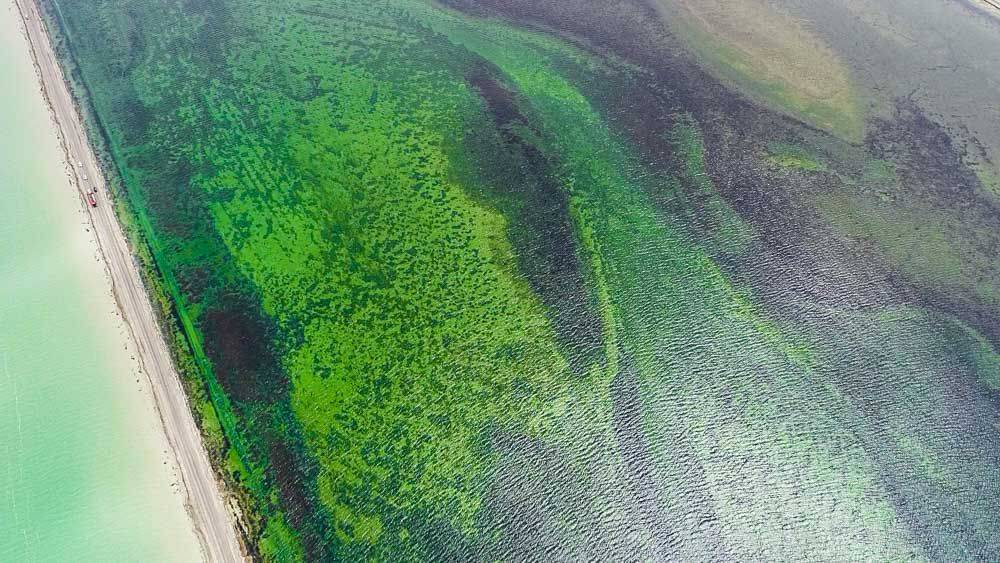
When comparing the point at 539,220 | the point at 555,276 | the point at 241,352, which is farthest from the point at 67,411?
the point at 539,220

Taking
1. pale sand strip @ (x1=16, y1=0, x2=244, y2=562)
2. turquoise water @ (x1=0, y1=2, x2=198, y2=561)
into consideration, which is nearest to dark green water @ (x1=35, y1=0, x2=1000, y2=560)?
pale sand strip @ (x1=16, y1=0, x2=244, y2=562)

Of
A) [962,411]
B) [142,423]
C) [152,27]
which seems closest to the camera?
[142,423]

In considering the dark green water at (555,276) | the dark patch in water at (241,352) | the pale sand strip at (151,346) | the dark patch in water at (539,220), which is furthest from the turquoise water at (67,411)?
the dark patch in water at (539,220)

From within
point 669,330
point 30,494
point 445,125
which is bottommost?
point 669,330

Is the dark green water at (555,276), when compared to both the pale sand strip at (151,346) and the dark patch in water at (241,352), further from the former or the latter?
the pale sand strip at (151,346)

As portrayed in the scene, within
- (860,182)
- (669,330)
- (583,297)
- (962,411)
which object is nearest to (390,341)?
(583,297)

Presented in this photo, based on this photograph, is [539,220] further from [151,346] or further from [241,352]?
[151,346]

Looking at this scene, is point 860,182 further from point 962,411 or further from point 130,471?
point 130,471

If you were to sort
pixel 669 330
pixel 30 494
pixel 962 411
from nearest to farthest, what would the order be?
pixel 30 494 → pixel 962 411 → pixel 669 330
